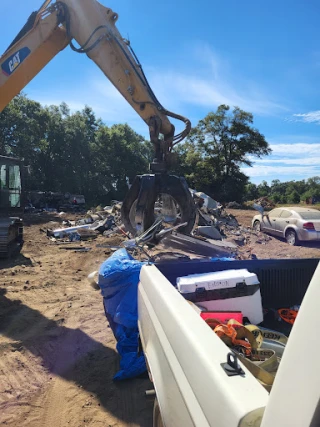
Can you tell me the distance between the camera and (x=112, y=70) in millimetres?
7320

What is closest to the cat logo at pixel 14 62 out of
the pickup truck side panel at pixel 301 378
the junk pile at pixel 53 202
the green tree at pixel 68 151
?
the pickup truck side panel at pixel 301 378

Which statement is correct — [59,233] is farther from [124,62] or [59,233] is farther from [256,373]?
[256,373]

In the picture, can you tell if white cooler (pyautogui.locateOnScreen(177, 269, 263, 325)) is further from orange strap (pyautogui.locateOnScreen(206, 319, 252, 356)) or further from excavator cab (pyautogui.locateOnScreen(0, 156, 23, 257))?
excavator cab (pyautogui.locateOnScreen(0, 156, 23, 257))

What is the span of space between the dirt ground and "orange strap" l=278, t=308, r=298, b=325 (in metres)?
1.54

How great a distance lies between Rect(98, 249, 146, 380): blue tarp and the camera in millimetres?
3674

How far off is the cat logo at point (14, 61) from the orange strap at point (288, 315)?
6596 millimetres

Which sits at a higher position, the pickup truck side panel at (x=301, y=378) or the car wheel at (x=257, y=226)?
the pickup truck side panel at (x=301, y=378)

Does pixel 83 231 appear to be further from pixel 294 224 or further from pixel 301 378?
pixel 301 378

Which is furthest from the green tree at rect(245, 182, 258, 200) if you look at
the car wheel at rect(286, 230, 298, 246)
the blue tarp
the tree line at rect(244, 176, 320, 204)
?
the blue tarp

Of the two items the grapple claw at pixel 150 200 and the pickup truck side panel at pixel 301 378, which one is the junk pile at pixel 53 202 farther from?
the pickup truck side panel at pixel 301 378

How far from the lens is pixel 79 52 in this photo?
7.10m

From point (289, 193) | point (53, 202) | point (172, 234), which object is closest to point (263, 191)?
point (289, 193)

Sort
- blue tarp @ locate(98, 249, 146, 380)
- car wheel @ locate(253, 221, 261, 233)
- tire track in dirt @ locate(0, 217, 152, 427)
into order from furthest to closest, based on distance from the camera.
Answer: car wheel @ locate(253, 221, 261, 233) → blue tarp @ locate(98, 249, 146, 380) → tire track in dirt @ locate(0, 217, 152, 427)

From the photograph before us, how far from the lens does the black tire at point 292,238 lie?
12.3 m
